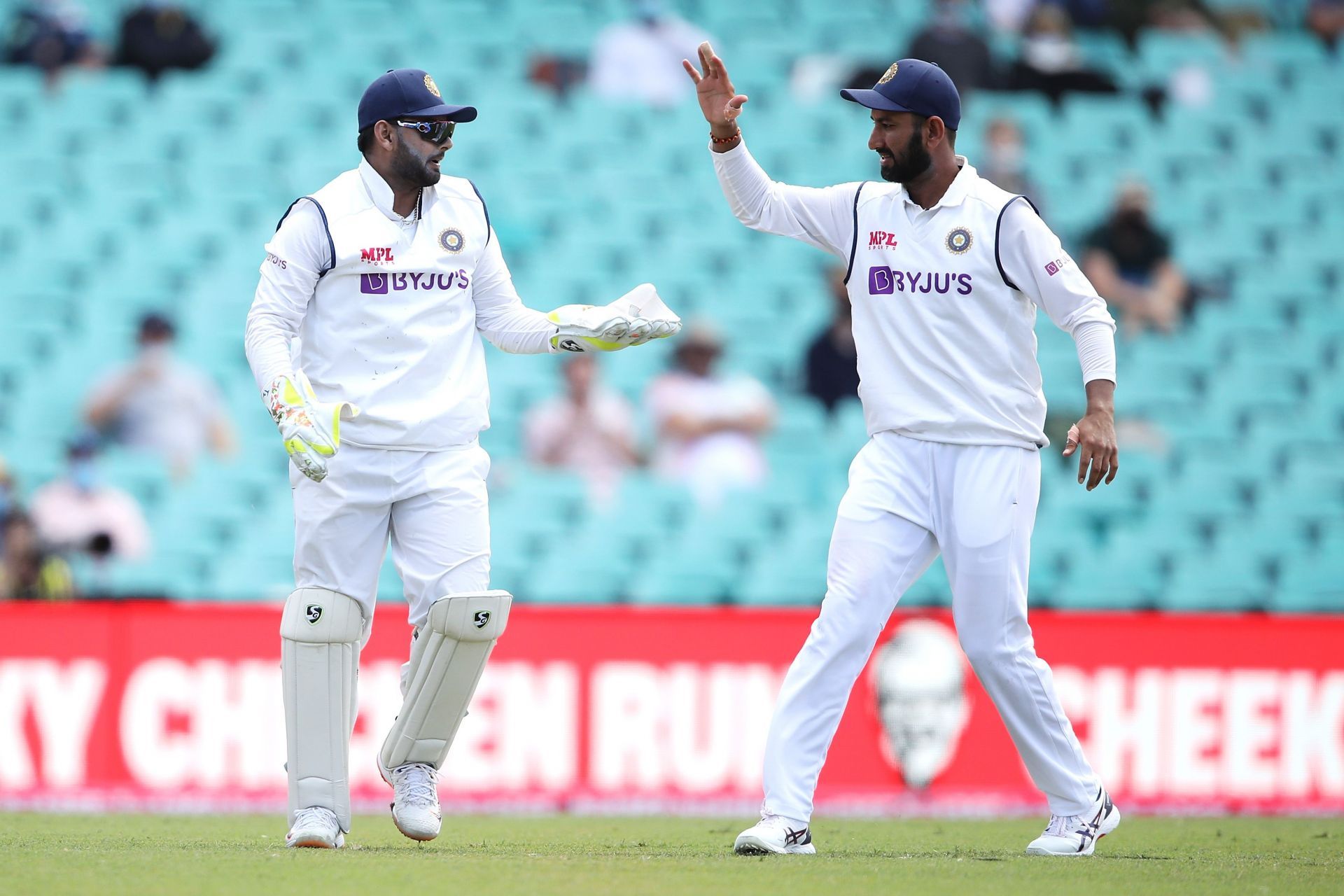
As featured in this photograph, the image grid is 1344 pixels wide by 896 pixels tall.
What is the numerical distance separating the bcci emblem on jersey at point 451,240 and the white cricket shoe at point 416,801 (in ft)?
4.60

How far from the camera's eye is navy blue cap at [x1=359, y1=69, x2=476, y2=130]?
4.96 meters

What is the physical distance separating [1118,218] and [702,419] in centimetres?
316

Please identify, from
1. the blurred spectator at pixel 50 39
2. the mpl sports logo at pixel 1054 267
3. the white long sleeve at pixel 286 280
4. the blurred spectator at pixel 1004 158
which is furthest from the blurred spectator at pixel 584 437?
the mpl sports logo at pixel 1054 267

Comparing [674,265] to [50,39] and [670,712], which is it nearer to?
[50,39]

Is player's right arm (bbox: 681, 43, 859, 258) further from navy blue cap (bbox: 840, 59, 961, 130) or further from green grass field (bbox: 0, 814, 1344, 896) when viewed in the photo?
green grass field (bbox: 0, 814, 1344, 896)

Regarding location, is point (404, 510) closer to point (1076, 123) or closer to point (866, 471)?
point (866, 471)

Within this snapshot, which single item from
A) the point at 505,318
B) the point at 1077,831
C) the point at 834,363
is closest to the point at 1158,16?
the point at 834,363

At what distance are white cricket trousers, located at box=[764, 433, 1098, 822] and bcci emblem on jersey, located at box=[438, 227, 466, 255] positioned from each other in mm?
1275

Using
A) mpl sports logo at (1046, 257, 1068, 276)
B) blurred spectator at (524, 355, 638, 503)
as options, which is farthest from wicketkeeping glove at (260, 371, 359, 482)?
blurred spectator at (524, 355, 638, 503)

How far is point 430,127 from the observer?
5008mm

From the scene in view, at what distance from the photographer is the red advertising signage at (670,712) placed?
24.6 ft

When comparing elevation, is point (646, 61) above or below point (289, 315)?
above

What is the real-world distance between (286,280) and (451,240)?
46 centimetres

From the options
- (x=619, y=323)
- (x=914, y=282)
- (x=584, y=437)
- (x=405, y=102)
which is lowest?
(x=584, y=437)
